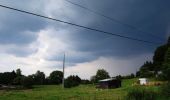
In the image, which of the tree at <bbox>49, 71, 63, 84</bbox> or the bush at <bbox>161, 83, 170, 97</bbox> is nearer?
the bush at <bbox>161, 83, 170, 97</bbox>

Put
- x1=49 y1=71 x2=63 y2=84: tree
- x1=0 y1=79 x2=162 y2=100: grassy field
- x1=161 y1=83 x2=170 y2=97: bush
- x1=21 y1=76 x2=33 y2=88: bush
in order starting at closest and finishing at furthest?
x1=161 y1=83 x2=170 y2=97: bush, x1=0 y1=79 x2=162 y2=100: grassy field, x1=21 y1=76 x2=33 y2=88: bush, x1=49 y1=71 x2=63 y2=84: tree

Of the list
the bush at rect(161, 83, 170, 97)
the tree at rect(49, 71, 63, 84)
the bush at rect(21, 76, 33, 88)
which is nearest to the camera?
the bush at rect(161, 83, 170, 97)

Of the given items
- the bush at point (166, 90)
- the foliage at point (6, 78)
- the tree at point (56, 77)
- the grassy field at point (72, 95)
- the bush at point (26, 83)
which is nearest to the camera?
the bush at point (166, 90)

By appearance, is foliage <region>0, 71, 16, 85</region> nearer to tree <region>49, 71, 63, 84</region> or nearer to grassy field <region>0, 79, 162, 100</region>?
tree <region>49, 71, 63, 84</region>

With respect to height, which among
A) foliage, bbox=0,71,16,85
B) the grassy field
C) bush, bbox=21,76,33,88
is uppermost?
foliage, bbox=0,71,16,85

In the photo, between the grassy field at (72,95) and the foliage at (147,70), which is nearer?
the grassy field at (72,95)

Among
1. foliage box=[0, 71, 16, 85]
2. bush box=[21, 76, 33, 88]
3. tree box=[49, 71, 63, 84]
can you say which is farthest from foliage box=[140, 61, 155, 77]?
foliage box=[0, 71, 16, 85]

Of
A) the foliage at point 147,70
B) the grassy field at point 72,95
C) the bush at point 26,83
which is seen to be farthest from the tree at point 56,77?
the grassy field at point 72,95

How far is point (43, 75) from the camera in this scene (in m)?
145

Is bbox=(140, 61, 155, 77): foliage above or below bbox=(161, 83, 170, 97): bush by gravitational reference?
above

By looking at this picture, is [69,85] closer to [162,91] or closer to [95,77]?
[95,77]

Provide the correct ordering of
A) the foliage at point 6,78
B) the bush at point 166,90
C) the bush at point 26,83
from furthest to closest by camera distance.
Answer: the foliage at point 6,78 < the bush at point 26,83 < the bush at point 166,90

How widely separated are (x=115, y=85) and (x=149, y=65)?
46500mm

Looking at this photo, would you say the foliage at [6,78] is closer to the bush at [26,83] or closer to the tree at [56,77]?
the tree at [56,77]
